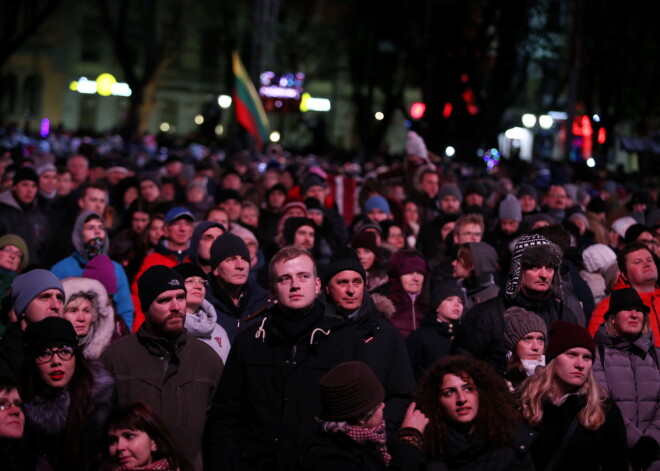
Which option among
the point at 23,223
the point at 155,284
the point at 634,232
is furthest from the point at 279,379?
the point at 23,223

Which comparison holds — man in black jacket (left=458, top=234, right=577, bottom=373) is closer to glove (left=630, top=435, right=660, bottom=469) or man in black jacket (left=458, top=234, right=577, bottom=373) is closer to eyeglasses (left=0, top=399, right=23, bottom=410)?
glove (left=630, top=435, right=660, bottom=469)

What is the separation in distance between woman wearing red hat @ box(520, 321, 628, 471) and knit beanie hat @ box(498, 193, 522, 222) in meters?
6.16

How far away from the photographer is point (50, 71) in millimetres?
70625

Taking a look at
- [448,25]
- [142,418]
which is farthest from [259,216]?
[448,25]

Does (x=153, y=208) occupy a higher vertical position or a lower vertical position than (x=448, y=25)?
lower

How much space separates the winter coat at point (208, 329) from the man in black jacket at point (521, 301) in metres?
1.40

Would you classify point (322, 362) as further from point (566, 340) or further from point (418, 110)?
point (418, 110)

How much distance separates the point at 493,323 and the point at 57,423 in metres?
2.63

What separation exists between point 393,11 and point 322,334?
3549 centimetres

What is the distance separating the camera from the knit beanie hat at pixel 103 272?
352 inches

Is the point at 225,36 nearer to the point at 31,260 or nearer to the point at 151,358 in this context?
the point at 31,260

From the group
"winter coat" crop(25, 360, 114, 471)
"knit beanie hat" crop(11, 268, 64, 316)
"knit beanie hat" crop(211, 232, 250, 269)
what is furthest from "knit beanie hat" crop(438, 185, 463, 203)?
"winter coat" crop(25, 360, 114, 471)

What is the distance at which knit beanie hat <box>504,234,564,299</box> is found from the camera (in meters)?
7.46

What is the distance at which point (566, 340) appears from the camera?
6.38m
